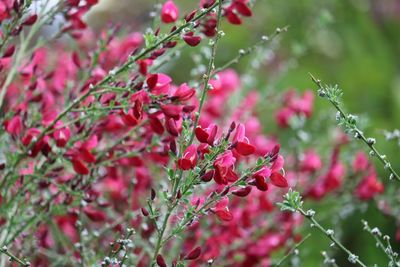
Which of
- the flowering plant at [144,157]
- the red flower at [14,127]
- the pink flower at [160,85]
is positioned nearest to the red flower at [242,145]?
Answer: the flowering plant at [144,157]

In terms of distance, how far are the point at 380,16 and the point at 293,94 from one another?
12.1 feet

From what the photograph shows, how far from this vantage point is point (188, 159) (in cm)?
116

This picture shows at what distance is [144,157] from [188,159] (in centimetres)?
67

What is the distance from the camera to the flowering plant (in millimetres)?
1190

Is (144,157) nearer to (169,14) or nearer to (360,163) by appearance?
(169,14)

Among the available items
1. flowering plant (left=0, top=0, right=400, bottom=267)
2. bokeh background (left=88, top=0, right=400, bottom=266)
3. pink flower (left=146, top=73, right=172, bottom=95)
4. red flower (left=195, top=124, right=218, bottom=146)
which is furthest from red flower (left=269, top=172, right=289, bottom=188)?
bokeh background (left=88, top=0, right=400, bottom=266)

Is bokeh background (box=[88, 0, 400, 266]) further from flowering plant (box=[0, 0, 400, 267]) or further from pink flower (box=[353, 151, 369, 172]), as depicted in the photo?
flowering plant (box=[0, 0, 400, 267])

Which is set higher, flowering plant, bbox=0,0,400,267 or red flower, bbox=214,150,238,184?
flowering plant, bbox=0,0,400,267

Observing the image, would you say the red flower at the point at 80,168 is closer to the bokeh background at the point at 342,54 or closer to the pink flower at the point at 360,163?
the pink flower at the point at 360,163

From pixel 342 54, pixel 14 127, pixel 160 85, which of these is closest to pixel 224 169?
pixel 160 85

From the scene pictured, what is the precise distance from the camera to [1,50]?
153 cm

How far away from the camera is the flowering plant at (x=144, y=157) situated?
3.91 feet

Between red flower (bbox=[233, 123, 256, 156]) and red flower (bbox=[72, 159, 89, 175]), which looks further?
red flower (bbox=[72, 159, 89, 175])

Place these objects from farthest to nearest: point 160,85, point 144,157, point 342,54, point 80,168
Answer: point 342,54
point 144,157
point 80,168
point 160,85
